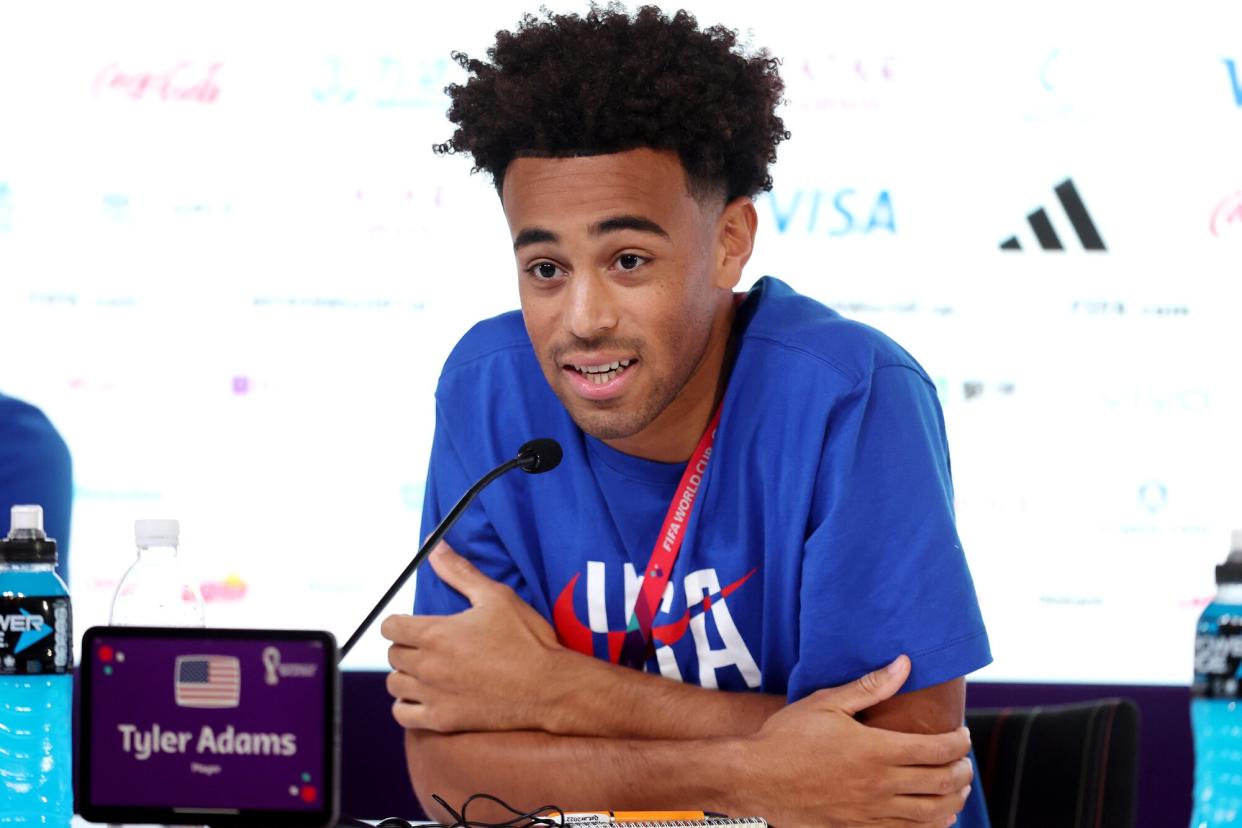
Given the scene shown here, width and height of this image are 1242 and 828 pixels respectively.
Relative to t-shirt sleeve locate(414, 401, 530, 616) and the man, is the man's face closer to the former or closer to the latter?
the man

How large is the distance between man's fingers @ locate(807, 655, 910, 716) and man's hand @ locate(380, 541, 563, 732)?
12.9 inches

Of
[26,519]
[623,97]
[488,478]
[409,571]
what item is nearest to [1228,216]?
[623,97]

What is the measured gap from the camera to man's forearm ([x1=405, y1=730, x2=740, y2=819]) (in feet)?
5.08

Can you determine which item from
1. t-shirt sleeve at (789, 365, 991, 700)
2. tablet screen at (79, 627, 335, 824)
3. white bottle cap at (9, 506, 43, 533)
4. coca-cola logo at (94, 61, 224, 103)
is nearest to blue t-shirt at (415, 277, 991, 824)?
t-shirt sleeve at (789, 365, 991, 700)

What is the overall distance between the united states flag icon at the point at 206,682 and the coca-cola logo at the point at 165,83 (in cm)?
235

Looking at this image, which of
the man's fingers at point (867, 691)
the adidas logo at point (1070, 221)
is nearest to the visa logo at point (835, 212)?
the adidas logo at point (1070, 221)

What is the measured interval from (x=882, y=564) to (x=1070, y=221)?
1673mm

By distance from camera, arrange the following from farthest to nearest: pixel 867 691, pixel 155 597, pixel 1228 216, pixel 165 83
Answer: pixel 165 83 < pixel 1228 216 < pixel 155 597 < pixel 867 691

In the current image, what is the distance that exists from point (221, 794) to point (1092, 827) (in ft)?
3.64

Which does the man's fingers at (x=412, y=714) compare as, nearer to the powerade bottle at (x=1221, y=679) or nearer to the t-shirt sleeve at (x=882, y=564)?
the t-shirt sleeve at (x=882, y=564)

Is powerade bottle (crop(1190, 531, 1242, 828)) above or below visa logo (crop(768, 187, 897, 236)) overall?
below

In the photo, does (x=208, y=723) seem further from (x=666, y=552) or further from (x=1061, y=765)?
(x=1061, y=765)

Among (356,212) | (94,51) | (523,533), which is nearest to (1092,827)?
(523,533)

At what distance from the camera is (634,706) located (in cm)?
167
